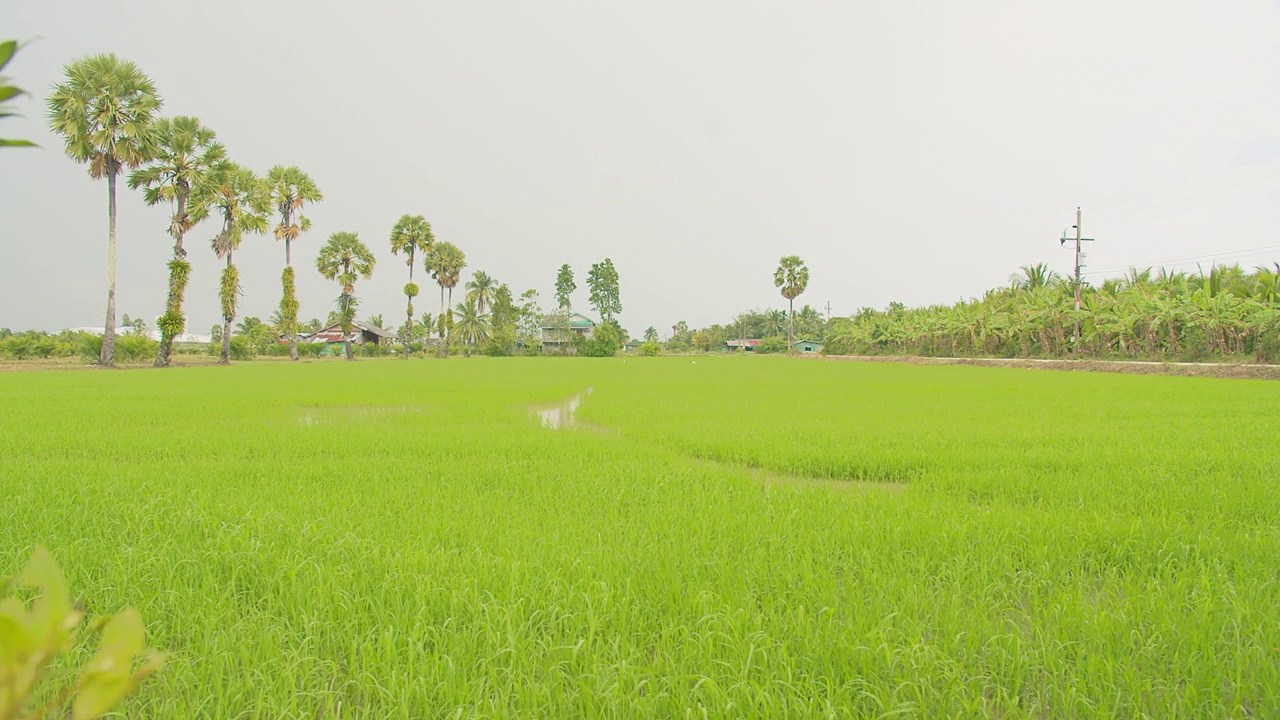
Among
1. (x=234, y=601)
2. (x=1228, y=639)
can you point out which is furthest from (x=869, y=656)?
(x=234, y=601)

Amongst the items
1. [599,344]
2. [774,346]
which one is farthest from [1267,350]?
[774,346]

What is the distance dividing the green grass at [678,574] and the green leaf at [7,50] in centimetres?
209

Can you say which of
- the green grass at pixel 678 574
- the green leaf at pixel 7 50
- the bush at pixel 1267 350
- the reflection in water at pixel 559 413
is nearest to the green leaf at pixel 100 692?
the green leaf at pixel 7 50

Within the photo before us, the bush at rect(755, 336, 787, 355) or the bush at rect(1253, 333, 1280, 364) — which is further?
the bush at rect(755, 336, 787, 355)

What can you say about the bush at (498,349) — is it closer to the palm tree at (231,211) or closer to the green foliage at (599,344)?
the green foliage at (599,344)

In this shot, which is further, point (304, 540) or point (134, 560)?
point (304, 540)

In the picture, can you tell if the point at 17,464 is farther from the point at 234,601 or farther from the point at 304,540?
the point at 234,601

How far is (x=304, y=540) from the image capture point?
A: 3.42 meters

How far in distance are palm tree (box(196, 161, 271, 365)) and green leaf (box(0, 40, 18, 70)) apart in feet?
107

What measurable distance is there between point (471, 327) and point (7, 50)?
6279 cm

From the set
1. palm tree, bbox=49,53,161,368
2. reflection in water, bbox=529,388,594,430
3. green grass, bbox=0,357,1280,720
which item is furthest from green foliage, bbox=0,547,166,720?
palm tree, bbox=49,53,161,368

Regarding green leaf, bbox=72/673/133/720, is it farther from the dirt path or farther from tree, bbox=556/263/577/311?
tree, bbox=556/263/577/311

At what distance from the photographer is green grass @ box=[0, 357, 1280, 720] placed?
221cm

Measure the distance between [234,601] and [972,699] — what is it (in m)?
3.12
